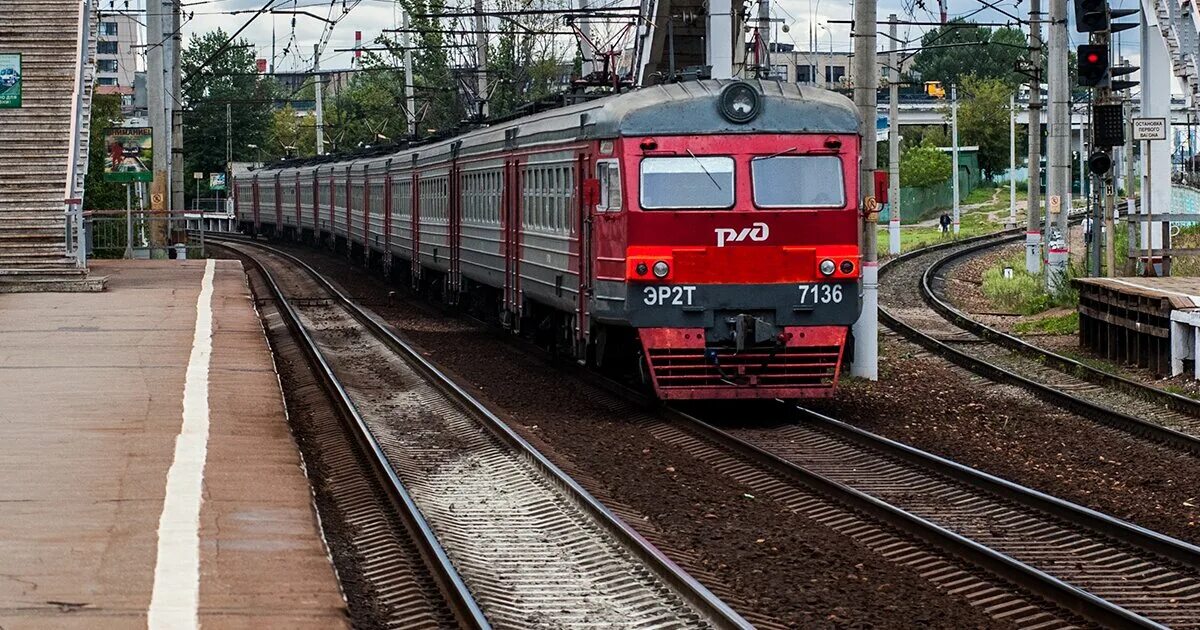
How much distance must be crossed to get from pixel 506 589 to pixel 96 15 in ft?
107

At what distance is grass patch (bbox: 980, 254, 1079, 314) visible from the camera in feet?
95.3

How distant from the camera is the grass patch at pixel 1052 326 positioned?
998 inches

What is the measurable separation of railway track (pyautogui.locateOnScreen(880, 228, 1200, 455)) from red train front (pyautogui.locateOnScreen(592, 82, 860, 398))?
8.99ft

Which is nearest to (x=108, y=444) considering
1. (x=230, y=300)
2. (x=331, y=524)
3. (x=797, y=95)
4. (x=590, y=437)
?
(x=331, y=524)

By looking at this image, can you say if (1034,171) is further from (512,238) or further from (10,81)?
(10,81)

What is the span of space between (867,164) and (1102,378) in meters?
3.47

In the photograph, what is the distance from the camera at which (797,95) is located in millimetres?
15305

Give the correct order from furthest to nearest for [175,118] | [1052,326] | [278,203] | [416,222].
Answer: [278,203] < [175,118] < [416,222] < [1052,326]

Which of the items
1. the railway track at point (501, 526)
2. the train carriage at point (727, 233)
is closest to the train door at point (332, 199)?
the railway track at point (501, 526)

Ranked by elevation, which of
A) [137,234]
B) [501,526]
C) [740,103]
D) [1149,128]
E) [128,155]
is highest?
[128,155]

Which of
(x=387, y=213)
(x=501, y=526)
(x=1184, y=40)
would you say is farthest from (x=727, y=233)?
(x=387, y=213)

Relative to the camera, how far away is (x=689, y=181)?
1505 cm

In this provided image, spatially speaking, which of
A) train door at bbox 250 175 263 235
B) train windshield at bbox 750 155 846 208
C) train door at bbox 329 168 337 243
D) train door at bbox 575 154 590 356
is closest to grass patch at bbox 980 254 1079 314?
train door at bbox 575 154 590 356

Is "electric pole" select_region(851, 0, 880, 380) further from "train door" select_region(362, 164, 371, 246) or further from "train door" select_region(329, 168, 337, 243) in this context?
"train door" select_region(329, 168, 337, 243)
